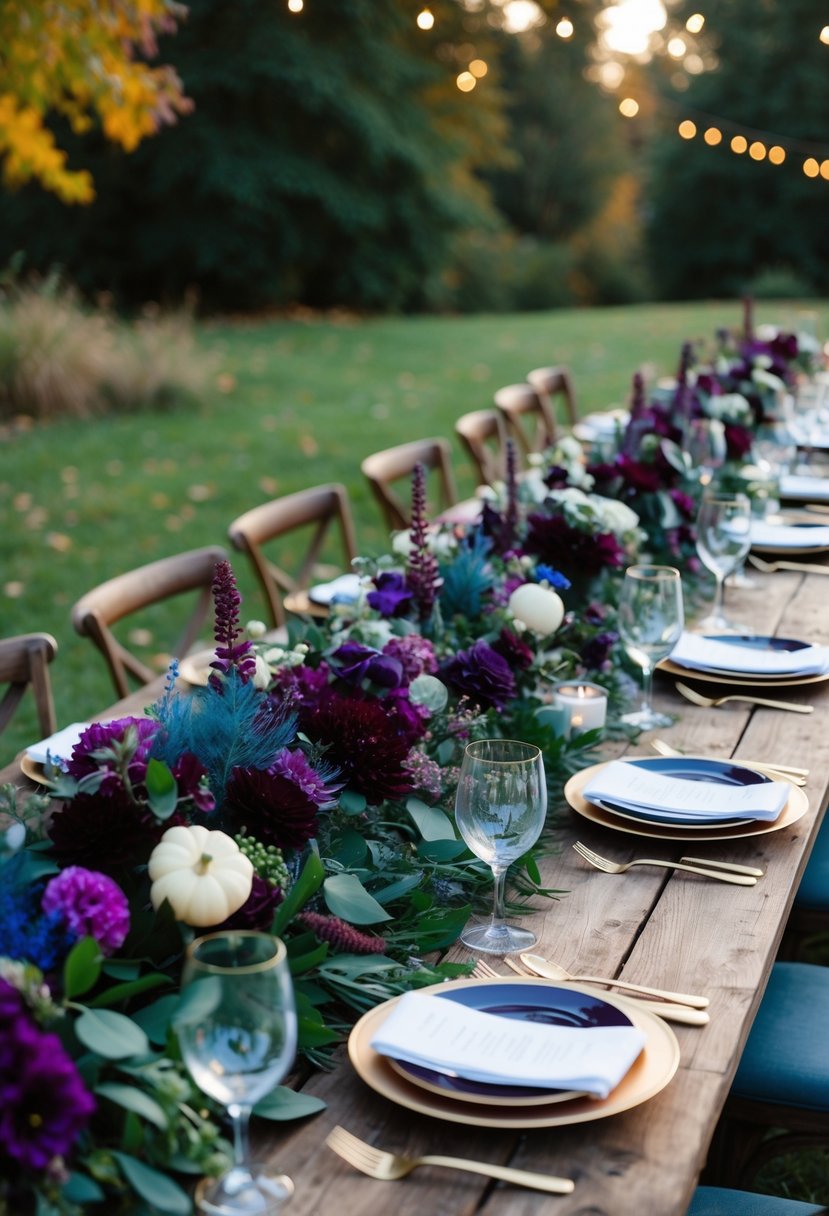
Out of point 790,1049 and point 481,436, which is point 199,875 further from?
point 481,436

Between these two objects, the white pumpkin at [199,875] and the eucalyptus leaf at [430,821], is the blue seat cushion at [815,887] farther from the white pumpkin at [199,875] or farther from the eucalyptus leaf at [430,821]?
the white pumpkin at [199,875]

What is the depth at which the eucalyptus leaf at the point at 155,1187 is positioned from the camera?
3.59ft

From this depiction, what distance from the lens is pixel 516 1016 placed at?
1381 millimetres

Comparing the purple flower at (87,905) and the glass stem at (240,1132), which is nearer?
the glass stem at (240,1132)

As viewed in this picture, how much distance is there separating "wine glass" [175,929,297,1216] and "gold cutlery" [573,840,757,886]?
808 millimetres

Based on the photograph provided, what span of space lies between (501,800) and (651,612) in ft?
2.38

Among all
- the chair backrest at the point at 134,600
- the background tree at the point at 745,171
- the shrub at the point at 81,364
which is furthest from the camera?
the background tree at the point at 745,171

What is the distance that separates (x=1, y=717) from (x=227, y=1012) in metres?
1.66

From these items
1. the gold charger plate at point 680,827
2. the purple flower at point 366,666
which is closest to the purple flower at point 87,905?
the purple flower at point 366,666

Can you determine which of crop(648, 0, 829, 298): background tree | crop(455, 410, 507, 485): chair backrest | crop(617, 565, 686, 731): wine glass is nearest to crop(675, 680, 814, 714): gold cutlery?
crop(617, 565, 686, 731): wine glass

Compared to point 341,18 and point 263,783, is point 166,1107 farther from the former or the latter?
point 341,18

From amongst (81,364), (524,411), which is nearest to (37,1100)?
(524,411)

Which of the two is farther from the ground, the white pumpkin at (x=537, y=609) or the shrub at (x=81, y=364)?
the white pumpkin at (x=537, y=609)

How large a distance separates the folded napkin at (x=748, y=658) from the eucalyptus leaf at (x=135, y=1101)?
1509mm
